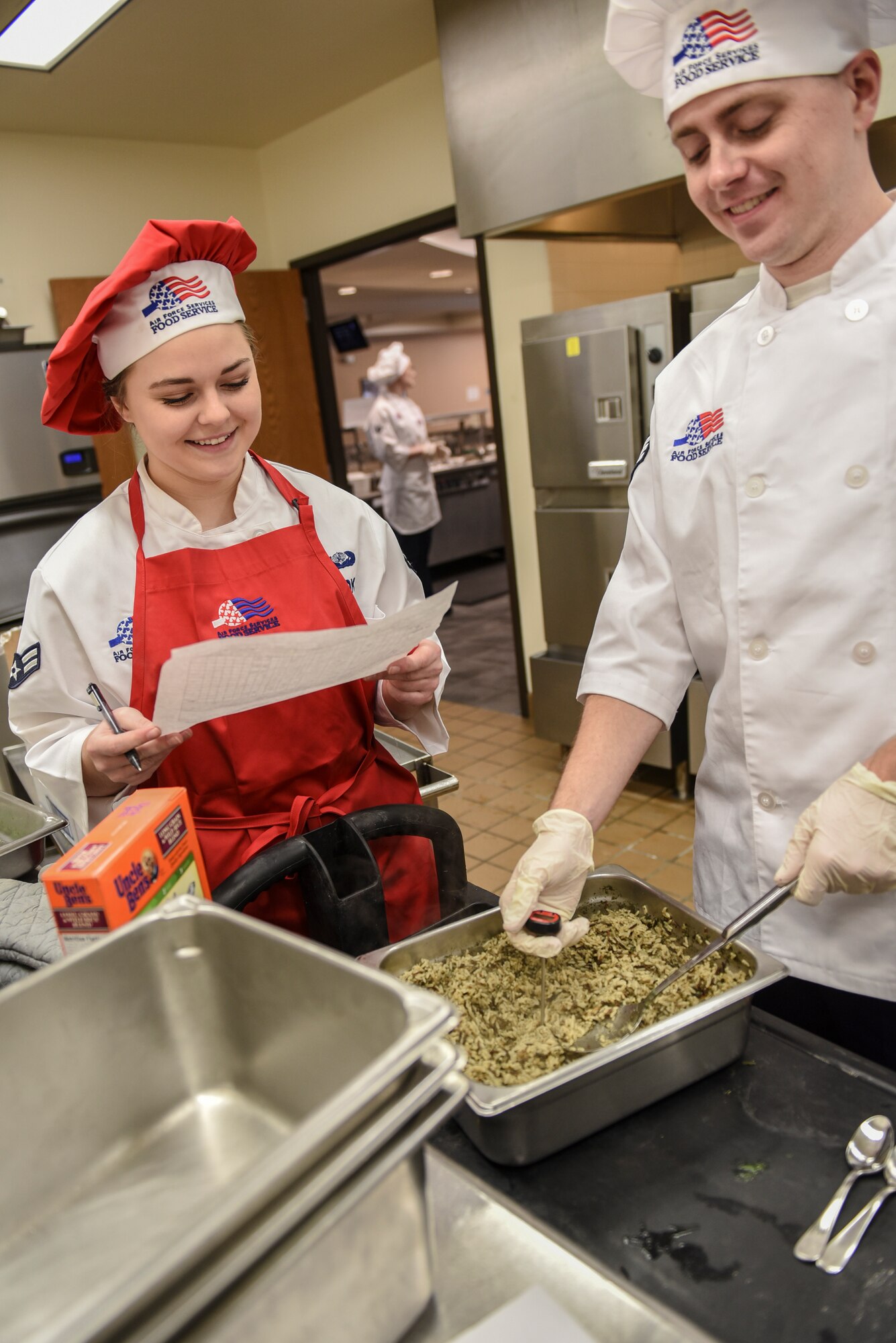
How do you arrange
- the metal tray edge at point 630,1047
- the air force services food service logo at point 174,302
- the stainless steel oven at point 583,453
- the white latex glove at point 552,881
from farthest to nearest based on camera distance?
the stainless steel oven at point 583,453 → the air force services food service logo at point 174,302 → the white latex glove at point 552,881 → the metal tray edge at point 630,1047

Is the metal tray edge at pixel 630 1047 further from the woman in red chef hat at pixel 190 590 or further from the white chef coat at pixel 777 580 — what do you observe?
the woman in red chef hat at pixel 190 590

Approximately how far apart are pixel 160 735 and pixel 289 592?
318mm

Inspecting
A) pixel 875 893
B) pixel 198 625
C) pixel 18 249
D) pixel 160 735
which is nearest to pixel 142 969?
pixel 160 735

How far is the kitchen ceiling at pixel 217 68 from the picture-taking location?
3.57m

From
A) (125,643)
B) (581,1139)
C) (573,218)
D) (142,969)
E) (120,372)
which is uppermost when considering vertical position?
(573,218)

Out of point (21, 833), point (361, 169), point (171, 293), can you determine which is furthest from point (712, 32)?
point (361, 169)

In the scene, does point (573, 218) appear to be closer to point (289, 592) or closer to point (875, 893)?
point (289, 592)

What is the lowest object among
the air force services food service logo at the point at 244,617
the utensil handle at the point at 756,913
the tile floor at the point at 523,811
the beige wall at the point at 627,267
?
the tile floor at the point at 523,811

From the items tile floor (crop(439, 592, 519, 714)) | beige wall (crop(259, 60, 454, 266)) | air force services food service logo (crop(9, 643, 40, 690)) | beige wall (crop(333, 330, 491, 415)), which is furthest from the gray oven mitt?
beige wall (crop(333, 330, 491, 415))

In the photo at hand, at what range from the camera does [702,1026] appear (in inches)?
33.4

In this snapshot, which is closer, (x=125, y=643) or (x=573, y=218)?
(x=125, y=643)

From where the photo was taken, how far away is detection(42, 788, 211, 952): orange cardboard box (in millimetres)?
816

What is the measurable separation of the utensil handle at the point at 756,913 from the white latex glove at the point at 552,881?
0.15 m

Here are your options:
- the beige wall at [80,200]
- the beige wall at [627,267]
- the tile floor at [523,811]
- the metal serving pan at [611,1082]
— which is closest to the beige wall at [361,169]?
the beige wall at [80,200]
